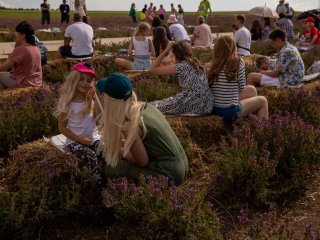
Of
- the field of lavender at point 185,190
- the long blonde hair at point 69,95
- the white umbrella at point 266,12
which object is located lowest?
the field of lavender at point 185,190

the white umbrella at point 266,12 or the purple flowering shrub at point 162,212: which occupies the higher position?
the white umbrella at point 266,12

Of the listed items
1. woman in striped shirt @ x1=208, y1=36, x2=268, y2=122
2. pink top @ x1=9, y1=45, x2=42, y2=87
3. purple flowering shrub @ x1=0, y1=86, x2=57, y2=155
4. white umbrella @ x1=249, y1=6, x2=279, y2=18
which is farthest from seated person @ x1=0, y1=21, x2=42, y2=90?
white umbrella @ x1=249, y1=6, x2=279, y2=18

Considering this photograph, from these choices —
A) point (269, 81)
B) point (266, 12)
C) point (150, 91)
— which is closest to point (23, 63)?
point (150, 91)

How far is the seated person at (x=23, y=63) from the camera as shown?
748 cm

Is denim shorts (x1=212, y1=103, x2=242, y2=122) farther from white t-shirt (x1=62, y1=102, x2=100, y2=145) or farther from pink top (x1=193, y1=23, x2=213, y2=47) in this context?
pink top (x1=193, y1=23, x2=213, y2=47)

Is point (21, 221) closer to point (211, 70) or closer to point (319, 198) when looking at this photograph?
point (319, 198)

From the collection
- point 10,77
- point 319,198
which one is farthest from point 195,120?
point 10,77

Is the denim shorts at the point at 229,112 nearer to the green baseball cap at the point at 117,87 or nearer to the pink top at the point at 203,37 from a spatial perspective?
the green baseball cap at the point at 117,87

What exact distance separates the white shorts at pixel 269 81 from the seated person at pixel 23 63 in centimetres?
329

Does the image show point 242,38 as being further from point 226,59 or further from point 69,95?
Result: point 69,95

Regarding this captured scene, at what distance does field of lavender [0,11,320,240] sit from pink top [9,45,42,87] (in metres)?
1.66

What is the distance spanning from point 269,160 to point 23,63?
425cm

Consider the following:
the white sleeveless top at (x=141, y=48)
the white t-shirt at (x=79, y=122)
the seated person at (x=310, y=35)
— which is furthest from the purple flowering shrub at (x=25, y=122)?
the seated person at (x=310, y=35)

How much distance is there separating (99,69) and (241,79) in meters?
4.30
